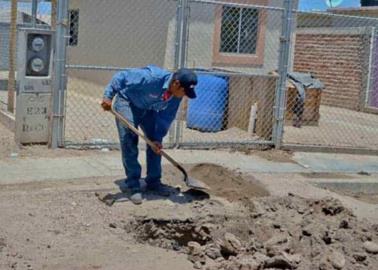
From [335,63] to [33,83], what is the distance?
14.6 m

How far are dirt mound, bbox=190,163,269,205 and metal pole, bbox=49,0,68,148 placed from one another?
2.00 m

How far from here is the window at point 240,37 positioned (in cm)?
1894

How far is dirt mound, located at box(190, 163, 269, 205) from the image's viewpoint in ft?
26.9

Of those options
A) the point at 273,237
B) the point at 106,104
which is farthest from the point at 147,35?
the point at 273,237

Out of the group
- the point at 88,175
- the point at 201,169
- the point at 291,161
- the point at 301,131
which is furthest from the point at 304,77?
the point at 88,175

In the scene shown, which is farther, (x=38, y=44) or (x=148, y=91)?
(x=38, y=44)

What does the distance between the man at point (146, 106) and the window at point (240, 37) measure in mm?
11373

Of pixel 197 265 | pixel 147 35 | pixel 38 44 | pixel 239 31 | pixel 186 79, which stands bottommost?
pixel 197 265

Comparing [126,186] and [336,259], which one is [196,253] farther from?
[126,186]

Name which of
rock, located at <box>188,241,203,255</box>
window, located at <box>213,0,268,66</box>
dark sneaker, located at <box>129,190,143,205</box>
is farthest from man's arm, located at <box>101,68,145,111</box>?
window, located at <box>213,0,268,66</box>

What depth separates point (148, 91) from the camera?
7.27m

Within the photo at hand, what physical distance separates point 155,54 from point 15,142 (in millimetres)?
8575

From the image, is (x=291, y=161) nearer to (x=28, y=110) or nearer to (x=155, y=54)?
(x=28, y=110)

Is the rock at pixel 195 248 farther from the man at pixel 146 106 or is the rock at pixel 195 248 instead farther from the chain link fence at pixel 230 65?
the chain link fence at pixel 230 65
